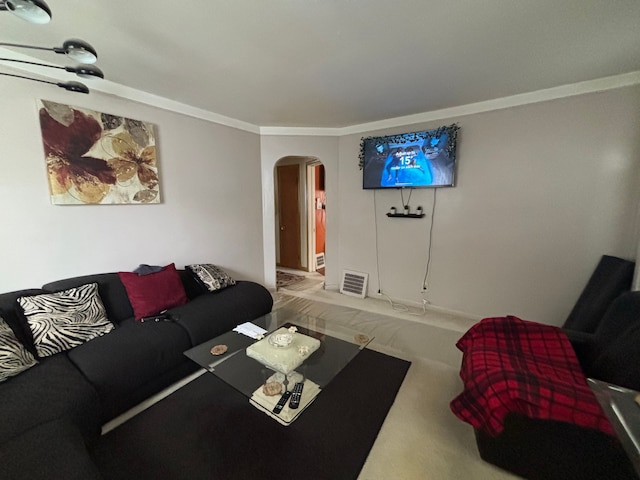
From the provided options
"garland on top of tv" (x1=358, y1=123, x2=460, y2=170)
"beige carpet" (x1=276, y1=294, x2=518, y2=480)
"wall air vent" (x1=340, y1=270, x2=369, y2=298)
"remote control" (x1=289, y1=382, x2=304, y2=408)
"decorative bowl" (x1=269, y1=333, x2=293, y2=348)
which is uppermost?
"garland on top of tv" (x1=358, y1=123, x2=460, y2=170)

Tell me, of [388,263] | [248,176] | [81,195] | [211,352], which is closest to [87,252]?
[81,195]

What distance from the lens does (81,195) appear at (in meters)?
2.13

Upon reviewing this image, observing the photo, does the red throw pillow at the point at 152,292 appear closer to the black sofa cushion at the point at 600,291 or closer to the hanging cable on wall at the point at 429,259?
the hanging cable on wall at the point at 429,259

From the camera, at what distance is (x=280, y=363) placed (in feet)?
4.94

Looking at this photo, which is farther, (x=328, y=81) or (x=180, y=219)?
(x=180, y=219)

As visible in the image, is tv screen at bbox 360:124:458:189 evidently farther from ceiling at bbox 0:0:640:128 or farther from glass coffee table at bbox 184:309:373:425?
glass coffee table at bbox 184:309:373:425

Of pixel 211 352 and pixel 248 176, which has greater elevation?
pixel 248 176

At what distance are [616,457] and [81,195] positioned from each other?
3517 mm

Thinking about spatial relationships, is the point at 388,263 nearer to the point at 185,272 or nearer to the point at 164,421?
the point at 185,272

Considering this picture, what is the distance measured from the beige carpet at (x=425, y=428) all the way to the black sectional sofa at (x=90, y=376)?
1.31m

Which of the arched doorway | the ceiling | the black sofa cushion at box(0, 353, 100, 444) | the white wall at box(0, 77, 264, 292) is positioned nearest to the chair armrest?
the ceiling

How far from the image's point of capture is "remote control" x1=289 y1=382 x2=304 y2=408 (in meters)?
1.34


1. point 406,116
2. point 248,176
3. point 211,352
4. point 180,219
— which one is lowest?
point 211,352

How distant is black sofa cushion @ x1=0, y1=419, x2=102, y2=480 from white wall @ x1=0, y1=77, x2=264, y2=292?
1.45 meters
